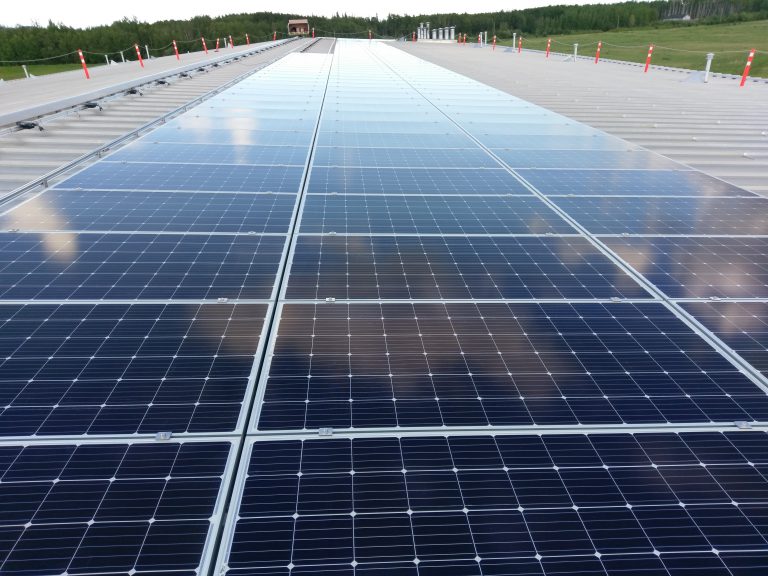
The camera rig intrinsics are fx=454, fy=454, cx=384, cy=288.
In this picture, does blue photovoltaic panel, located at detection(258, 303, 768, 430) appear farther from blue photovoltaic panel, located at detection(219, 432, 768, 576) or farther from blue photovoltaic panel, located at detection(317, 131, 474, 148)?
blue photovoltaic panel, located at detection(317, 131, 474, 148)

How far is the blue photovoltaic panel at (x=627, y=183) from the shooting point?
10445 millimetres

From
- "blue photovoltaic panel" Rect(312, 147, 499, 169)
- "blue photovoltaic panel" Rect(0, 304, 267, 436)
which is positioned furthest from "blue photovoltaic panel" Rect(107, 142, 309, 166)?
"blue photovoltaic panel" Rect(0, 304, 267, 436)

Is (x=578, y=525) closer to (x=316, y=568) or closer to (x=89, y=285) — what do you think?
(x=316, y=568)

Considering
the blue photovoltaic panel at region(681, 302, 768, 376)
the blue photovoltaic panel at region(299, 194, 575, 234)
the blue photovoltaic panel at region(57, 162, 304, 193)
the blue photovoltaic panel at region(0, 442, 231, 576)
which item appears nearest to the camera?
the blue photovoltaic panel at region(0, 442, 231, 576)

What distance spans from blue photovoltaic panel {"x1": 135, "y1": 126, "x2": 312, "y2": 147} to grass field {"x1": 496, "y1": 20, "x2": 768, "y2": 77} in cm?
4214

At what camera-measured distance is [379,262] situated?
290 inches

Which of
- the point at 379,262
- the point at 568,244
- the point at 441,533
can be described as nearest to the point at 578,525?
the point at 441,533

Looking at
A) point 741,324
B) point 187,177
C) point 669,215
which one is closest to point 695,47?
point 669,215

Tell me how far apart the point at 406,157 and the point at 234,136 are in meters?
5.73

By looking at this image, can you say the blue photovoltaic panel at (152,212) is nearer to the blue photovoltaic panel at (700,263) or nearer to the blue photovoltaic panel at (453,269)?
the blue photovoltaic panel at (453,269)

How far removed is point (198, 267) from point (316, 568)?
5.06 metres

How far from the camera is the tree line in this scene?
299 ft

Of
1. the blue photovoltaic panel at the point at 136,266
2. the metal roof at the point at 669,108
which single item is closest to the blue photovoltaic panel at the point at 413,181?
the blue photovoltaic panel at the point at 136,266

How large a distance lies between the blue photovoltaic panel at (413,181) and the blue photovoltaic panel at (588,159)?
136 cm
